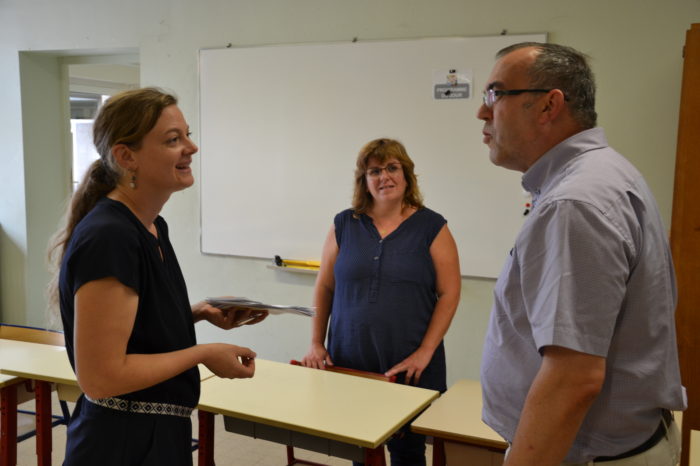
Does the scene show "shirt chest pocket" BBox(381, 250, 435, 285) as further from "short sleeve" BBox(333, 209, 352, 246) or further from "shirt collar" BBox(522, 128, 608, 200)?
"shirt collar" BBox(522, 128, 608, 200)

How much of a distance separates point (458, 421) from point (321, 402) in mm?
474

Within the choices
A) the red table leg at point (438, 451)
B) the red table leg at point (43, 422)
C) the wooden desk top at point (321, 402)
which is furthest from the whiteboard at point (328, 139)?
the red table leg at point (43, 422)

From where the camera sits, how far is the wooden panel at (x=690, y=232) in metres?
2.57

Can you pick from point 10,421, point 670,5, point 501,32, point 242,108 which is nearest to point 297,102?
point 242,108

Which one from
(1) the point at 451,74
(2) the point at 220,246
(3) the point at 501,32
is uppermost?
(3) the point at 501,32

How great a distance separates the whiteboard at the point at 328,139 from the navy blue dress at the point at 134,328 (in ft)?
7.53

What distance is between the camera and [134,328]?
1.40 m

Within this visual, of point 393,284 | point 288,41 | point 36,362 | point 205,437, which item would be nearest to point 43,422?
point 36,362

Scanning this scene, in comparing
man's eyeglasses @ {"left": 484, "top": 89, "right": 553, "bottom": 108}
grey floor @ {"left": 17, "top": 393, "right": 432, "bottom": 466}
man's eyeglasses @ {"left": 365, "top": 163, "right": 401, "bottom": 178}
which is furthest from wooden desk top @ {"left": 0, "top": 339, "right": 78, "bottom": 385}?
man's eyeglasses @ {"left": 484, "top": 89, "right": 553, "bottom": 108}

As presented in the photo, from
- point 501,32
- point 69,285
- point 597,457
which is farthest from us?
point 501,32

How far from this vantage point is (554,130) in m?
1.19

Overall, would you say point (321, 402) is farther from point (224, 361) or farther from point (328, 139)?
point (328, 139)

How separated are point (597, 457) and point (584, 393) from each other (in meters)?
0.20

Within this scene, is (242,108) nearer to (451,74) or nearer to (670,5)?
(451,74)
